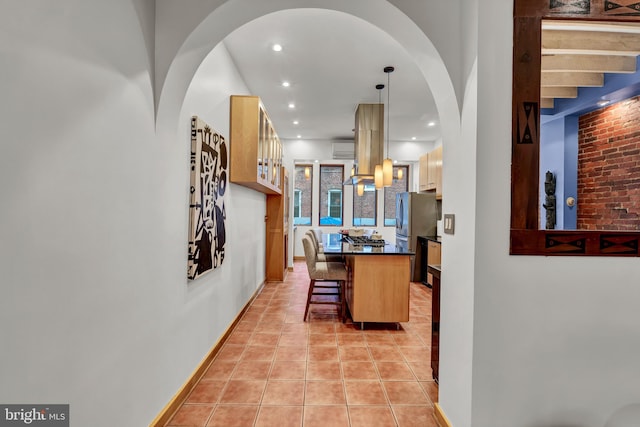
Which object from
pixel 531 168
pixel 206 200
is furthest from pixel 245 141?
pixel 531 168

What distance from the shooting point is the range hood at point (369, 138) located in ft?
16.0

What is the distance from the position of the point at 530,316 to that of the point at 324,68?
3.33 m

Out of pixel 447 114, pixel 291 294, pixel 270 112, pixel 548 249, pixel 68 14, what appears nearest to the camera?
pixel 68 14

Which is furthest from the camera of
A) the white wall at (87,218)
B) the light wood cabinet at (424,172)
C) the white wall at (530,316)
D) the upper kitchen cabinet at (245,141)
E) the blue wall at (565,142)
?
the light wood cabinet at (424,172)

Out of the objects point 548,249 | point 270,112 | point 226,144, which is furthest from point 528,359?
point 270,112

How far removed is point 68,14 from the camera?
1.13m

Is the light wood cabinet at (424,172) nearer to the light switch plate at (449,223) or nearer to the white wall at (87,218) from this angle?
the light switch plate at (449,223)

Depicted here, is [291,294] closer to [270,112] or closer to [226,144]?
[226,144]

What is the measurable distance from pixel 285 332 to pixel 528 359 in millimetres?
2368

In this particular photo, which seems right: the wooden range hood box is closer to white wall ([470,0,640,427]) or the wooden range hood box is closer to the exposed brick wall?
the exposed brick wall

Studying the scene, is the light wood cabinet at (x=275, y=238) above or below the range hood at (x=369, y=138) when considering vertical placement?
below

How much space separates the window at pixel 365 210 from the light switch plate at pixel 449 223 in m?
6.36

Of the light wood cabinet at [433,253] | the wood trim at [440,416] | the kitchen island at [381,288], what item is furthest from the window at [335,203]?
the wood trim at [440,416]

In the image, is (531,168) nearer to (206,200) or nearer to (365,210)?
(206,200)
